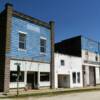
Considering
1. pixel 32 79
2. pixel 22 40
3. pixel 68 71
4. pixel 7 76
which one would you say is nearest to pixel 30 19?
pixel 22 40

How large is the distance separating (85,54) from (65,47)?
4.74 meters

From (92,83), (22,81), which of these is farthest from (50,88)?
(92,83)

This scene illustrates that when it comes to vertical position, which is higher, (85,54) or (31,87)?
(85,54)

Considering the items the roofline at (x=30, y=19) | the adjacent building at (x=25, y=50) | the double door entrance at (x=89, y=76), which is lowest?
the double door entrance at (x=89, y=76)

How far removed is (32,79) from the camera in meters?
31.7

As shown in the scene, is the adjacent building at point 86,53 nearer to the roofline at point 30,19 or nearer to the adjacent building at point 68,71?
the adjacent building at point 68,71

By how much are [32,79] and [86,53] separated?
16777 mm

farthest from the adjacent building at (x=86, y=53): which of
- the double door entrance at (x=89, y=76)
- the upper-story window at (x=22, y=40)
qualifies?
the upper-story window at (x=22, y=40)

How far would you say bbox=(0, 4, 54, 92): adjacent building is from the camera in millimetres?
27531

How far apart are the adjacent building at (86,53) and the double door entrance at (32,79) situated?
406 inches

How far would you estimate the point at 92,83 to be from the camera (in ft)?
152

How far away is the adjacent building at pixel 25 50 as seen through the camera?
90.3 ft

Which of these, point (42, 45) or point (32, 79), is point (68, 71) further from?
point (32, 79)

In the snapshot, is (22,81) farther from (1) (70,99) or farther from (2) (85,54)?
(2) (85,54)
